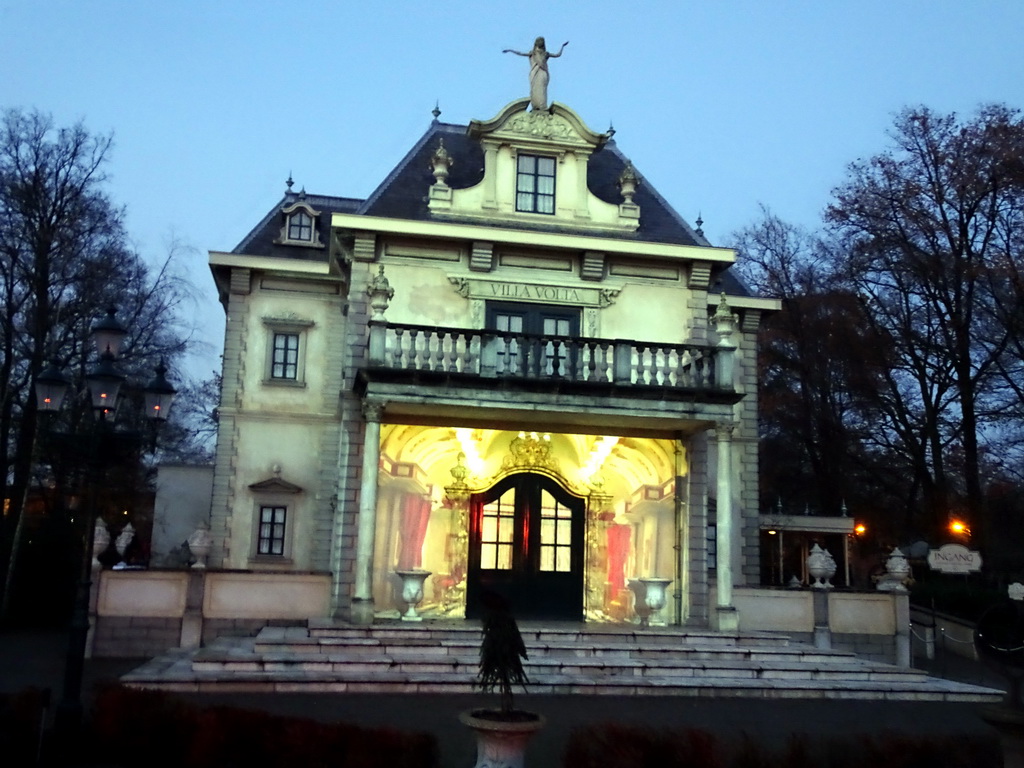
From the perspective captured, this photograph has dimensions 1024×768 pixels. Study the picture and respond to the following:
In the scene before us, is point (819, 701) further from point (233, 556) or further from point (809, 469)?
point (809, 469)

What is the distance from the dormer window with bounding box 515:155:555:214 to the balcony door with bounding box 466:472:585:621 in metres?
5.49

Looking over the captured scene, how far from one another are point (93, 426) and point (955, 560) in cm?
1788

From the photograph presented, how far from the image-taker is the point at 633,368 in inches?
688

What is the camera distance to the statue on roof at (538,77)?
19.8 meters

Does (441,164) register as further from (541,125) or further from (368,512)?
(368,512)

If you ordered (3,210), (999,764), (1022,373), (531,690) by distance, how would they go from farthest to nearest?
(1022,373), (3,210), (531,690), (999,764)

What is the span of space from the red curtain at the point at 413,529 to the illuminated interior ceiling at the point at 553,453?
0.55m

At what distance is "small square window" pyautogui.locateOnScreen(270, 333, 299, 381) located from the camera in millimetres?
20062

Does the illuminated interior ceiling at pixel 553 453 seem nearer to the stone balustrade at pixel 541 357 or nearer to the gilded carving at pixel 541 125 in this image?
the stone balustrade at pixel 541 357

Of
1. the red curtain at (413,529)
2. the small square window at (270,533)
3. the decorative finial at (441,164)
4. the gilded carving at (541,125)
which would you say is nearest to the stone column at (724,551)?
the red curtain at (413,529)

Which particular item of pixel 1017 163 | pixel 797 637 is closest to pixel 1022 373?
pixel 1017 163

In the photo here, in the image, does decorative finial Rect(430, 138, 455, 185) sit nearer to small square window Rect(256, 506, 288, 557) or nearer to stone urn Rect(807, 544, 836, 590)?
small square window Rect(256, 506, 288, 557)

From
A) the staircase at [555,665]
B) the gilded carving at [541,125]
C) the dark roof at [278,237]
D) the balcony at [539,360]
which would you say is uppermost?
the gilded carving at [541,125]

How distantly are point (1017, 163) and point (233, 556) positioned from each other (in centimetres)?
2272
